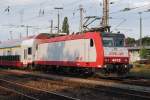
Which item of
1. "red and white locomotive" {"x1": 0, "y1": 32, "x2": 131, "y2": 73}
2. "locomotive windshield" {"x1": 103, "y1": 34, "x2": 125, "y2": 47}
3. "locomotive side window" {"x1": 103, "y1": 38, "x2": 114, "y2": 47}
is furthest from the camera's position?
"locomotive windshield" {"x1": 103, "y1": 34, "x2": 125, "y2": 47}

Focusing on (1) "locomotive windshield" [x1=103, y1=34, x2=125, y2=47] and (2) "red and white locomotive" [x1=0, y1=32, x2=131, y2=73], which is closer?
(2) "red and white locomotive" [x1=0, y1=32, x2=131, y2=73]

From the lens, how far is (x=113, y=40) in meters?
28.9

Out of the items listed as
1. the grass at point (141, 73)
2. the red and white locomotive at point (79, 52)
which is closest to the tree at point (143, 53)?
the grass at point (141, 73)

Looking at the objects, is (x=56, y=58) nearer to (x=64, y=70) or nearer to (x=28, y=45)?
(x=64, y=70)

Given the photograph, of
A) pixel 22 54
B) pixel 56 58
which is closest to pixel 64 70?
pixel 56 58

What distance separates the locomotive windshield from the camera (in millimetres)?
28594

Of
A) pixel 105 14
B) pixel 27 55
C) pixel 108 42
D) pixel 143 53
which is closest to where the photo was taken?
pixel 108 42

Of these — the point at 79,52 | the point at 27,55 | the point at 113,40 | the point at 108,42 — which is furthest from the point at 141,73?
the point at 27,55

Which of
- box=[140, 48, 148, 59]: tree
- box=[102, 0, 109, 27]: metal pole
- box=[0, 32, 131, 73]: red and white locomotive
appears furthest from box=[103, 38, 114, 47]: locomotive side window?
box=[140, 48, 148, 59]: tree

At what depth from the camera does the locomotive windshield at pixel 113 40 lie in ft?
93.8

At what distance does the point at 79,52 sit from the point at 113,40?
333 cm

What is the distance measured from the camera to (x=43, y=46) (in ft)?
130

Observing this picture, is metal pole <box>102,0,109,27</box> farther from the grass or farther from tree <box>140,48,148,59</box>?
tree <box>140,48,148,59</box>

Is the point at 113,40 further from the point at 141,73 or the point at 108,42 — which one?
the point at 141,73
